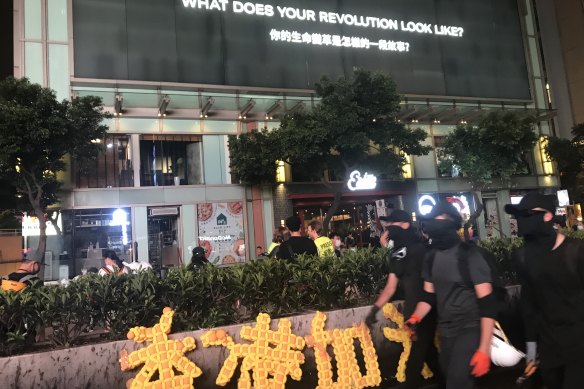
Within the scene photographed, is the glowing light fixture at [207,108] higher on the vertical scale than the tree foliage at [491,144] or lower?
higher

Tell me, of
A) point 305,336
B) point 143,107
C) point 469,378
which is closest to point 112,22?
point 143,107

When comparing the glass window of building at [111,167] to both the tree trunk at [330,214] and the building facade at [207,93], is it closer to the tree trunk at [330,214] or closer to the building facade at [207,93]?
the building facade at [207,93]

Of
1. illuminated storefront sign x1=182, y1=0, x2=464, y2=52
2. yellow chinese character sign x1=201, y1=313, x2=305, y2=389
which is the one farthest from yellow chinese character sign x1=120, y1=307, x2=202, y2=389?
illuminated storefront sign x1=182, y1=0, x2=464, y2=52

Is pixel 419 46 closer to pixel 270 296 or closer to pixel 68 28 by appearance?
pixel 68 28

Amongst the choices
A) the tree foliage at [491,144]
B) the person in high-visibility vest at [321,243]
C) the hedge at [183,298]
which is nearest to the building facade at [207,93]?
the tree foliage at [491,144]

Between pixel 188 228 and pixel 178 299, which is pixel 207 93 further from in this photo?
pixel 178 299

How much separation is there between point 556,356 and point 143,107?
1764cm

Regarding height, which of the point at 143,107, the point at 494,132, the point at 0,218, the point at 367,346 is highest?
the point at 143,107

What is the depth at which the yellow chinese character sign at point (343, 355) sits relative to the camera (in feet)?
16.8

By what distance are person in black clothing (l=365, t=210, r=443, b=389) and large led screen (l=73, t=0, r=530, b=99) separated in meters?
15.9

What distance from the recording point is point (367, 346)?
214 inches

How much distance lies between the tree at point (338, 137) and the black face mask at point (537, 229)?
41.7 feet

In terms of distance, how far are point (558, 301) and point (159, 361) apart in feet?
12.1

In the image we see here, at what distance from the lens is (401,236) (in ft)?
16.6
